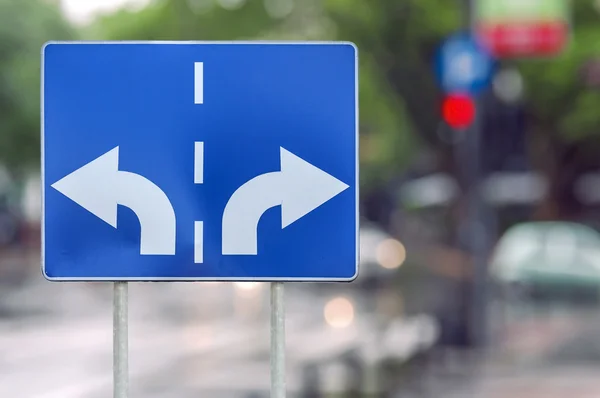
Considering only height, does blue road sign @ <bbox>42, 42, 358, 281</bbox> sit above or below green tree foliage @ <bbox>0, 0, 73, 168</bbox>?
below

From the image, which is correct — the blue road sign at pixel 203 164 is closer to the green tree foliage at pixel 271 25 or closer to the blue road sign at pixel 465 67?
Answer: the blue road sign at pixel 465 67

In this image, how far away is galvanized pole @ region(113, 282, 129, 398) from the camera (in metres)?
4.18

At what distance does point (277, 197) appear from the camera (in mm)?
4277

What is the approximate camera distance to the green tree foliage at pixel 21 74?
33438 mm

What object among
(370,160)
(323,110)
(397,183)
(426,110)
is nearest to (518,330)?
(323,110)

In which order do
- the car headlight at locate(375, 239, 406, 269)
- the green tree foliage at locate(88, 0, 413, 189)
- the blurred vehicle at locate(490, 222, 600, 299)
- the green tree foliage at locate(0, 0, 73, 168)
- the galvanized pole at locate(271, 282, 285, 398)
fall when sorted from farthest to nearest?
the green tree foliage at locate(88, 0, 413, 189) → the green tree foliage at locate(0, 0, 73, 168) → the car headlight at locate(375, 239, 406, 269) → the blurred vehicle at locate(490, 222, 600, 299) → the galvanized pole at locate(271, 282, 285, 398)

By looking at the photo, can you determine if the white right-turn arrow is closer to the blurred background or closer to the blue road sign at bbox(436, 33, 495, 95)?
the blurred background

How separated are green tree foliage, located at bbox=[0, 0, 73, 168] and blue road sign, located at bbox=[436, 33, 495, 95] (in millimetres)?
18733

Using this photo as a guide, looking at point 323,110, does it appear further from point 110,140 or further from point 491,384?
point 491,384

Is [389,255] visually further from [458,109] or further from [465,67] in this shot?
[465,67]

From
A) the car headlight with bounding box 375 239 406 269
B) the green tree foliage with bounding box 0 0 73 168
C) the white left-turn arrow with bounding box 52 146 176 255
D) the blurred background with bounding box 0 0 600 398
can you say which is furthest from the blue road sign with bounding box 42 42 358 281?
the green tree foliage with bounding box 0 0 73 168

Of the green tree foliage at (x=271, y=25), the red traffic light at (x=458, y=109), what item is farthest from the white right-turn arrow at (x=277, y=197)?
the green tree foliage at (x=271, y=25)

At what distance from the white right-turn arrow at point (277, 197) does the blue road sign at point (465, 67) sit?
1193 centimetres

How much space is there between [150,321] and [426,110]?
2337 cm
